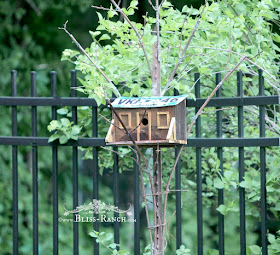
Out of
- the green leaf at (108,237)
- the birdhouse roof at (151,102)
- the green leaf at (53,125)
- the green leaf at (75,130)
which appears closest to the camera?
the birdhouse roof at (151,102)

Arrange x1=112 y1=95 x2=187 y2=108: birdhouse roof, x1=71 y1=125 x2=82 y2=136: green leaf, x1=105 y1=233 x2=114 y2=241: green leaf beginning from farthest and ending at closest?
x1=71 y1=125 x2=82 y2=136: green leaf → x1=105 y1=233 x2=114 y2=241: green leaf → x1=112 y1=95 x2=187 y2=108: birdhouse roof

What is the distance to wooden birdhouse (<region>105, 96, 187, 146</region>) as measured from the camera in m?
2.10

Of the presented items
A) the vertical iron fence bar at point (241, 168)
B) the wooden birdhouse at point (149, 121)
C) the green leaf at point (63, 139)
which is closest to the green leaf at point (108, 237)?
the wooden birdhouse at point (149, 121)

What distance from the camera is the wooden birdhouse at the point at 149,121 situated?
2.10m

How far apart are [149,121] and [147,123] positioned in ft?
0.09

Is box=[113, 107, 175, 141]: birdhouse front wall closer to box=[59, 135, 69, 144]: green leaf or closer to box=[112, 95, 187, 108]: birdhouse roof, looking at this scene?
box=[112, 95, 187, 108]: birdhouse roof

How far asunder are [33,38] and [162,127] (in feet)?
11.6

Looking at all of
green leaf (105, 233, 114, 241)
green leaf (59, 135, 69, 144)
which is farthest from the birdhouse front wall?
green leaf (59, 135, 69, 144)

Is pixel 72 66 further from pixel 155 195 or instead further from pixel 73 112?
pixel 155 195

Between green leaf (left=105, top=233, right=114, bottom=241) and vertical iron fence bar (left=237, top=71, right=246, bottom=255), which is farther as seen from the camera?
vertical iron fence bar (left=237, top=71, right=246, bottom=255)

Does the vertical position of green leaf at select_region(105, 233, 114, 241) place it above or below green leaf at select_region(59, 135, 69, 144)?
below

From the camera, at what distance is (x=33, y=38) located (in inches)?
209

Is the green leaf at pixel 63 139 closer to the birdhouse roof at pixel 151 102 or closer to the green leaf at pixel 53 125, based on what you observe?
the green leaf at pixel 53 125

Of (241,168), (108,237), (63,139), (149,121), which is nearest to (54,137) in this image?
(63,139)
